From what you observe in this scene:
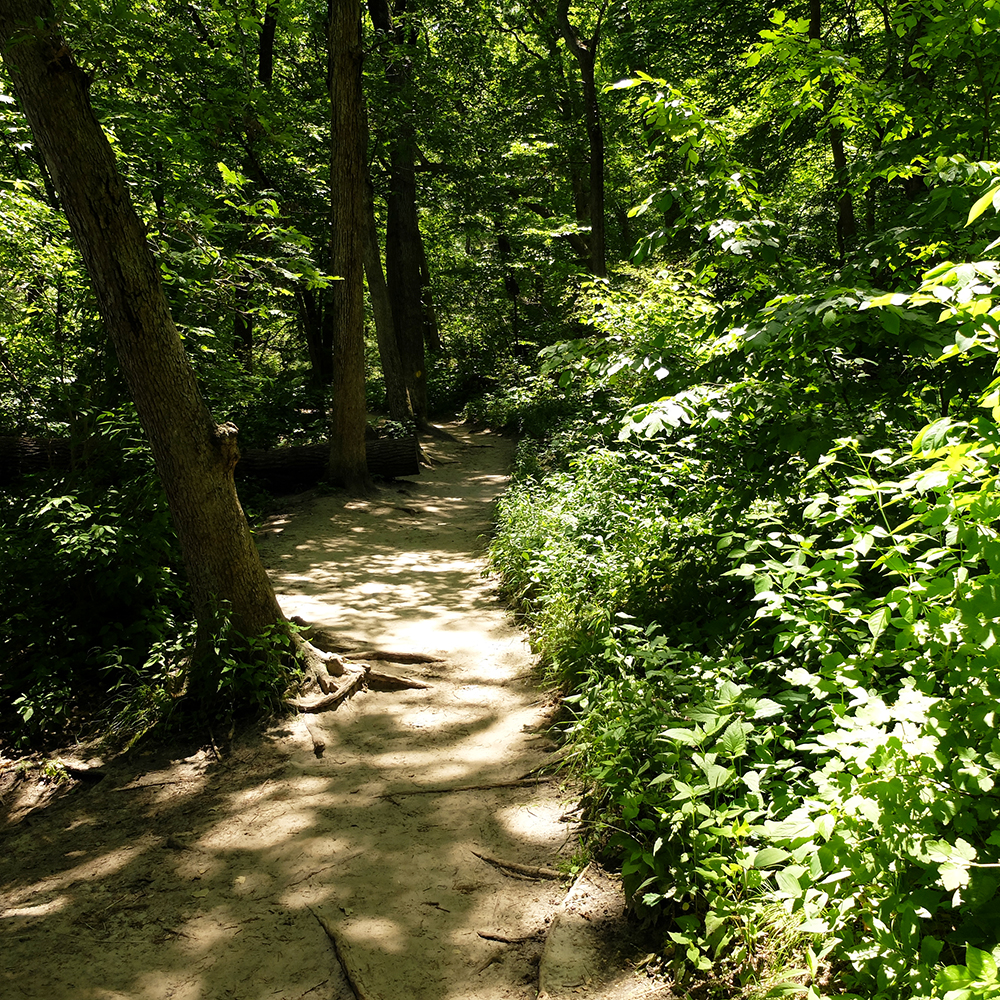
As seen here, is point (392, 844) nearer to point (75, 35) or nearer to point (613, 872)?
point (613, 872)

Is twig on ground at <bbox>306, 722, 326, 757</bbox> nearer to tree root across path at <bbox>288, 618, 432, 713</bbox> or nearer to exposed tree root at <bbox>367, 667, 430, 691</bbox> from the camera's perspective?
tree root across path at <bbox>288, 618, 432, 713</bbox>

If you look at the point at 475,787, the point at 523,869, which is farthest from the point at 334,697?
the point at 523,869

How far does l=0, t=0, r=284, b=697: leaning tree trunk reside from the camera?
13.0 ft

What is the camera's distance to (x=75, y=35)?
401 centimetres

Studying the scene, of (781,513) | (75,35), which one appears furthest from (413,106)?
(781,513)

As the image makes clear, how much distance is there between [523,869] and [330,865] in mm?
992

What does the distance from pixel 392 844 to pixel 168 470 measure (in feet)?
9.27

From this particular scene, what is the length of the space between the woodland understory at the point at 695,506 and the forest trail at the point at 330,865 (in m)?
0.34

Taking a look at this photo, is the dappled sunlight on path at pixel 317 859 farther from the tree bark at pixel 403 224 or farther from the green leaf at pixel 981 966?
the tree bark at pixel 403 224

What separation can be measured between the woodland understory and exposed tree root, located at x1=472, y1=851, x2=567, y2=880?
0.24 metres

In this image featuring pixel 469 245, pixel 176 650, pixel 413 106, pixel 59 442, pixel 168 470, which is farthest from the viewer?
pixel 469 245

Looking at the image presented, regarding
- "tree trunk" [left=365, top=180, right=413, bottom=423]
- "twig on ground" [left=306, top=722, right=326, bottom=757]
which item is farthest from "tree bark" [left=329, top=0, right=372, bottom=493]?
"twig on ground" [left=306, top=722, right=326, bottom=757]

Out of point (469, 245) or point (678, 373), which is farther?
point (469, 245)

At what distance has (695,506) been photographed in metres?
4.16
